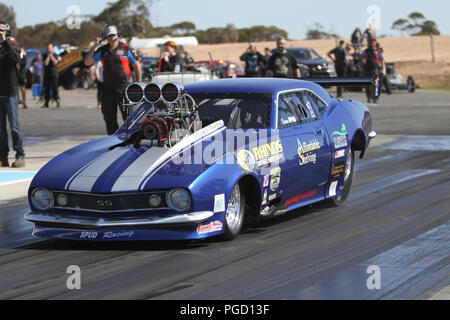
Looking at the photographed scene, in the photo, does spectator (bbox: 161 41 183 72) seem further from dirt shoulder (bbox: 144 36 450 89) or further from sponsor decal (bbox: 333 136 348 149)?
dirt shoulder (bbox: 144 36 450 89)

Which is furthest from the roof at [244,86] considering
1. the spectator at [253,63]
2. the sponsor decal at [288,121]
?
the spectator at [253,63]

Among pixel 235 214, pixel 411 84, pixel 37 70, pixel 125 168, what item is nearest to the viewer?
pixel 125 168

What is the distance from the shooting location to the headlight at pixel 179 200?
6664 millimetres

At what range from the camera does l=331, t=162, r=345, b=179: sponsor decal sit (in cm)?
870

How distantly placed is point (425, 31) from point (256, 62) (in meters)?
86.3

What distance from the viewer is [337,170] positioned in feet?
28.9

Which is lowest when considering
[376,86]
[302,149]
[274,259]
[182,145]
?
[274,259]

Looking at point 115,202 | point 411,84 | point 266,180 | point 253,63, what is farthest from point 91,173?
point 411,84

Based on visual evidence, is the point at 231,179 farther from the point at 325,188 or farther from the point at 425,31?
the point at 425,31

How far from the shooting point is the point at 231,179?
272 inches

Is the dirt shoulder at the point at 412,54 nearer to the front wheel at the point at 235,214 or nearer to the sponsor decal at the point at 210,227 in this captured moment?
the front wheel at the point at 235,214

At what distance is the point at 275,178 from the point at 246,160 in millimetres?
484

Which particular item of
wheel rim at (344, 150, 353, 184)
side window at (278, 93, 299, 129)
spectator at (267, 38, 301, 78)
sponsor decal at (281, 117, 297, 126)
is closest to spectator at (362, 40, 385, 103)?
spectator at (267, 38, 301, 78)

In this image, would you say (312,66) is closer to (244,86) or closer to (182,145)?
(244,86)
